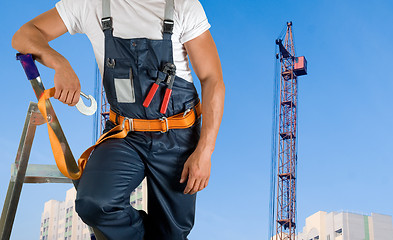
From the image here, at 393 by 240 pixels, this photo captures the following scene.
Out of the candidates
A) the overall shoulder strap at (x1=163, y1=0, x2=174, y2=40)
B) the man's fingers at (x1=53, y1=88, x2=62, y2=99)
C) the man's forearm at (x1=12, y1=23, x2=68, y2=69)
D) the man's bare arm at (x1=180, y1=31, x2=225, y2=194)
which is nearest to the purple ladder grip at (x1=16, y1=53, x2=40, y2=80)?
the man's forearm at (x1=12, y1=23, x2=68, y2=69)

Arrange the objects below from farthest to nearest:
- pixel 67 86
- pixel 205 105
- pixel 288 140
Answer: pixel 288 140 < pixel 205 105 < pixel 67 86

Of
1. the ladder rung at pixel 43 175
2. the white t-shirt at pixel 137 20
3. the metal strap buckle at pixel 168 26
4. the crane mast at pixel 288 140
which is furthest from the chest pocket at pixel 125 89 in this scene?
the crane mast at pixel 288 140

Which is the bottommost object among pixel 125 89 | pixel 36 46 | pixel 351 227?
pixel 125 89

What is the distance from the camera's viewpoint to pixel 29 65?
209 centimetres

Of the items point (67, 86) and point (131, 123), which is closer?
point (67, 86)

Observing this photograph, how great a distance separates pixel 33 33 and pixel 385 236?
3966 centimetres

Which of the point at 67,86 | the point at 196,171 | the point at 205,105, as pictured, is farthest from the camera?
the point at 205,105

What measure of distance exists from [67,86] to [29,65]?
24cm

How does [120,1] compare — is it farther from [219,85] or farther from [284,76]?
[284,76]

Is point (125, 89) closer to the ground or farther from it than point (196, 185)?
farther from it

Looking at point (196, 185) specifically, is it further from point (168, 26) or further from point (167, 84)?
point (168, 26)

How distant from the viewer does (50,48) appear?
7.06 ft

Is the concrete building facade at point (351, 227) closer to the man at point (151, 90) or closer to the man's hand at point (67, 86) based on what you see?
the man at point (151, 90)

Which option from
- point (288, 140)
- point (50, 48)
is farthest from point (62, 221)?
point (50, 48)
